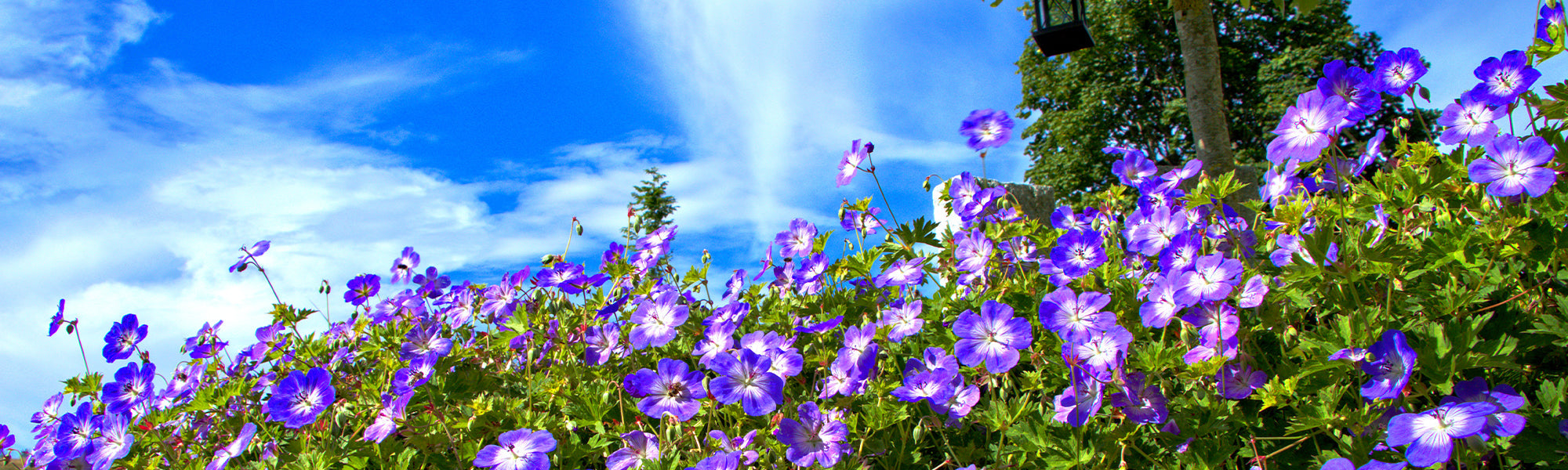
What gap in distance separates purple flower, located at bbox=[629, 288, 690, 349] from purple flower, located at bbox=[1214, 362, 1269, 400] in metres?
1.21

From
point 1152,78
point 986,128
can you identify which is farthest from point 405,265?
point 1152,78

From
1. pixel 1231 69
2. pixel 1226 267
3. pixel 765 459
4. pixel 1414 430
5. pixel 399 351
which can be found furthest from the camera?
pixel 1231 69

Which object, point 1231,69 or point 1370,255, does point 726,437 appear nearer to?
point 1370,255

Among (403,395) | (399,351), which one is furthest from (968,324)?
(399,351)

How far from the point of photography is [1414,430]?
1380mm

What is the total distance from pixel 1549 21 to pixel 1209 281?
1058 millimetres

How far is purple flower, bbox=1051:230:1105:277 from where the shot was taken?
198cm

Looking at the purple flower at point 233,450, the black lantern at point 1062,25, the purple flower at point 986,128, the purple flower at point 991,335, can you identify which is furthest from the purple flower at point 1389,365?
the black lantern at point 1062,25

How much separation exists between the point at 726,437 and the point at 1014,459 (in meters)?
0.63

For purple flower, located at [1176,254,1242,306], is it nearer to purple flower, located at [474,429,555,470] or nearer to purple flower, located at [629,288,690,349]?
purple flower, located at [629,288,690,349]

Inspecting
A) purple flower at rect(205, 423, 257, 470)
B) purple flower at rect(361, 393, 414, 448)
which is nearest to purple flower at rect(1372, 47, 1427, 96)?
purple flower at rect(361, 393, 414, 448)

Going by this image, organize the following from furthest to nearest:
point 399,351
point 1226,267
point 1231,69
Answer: point 1231,69, point 399,351, point 1226,267

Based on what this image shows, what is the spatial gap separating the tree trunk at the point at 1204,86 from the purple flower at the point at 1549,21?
23.3ft

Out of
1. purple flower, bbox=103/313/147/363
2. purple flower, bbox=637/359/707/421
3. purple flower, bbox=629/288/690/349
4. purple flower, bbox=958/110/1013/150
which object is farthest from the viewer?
purple flower, bbox=103/313/147/363
